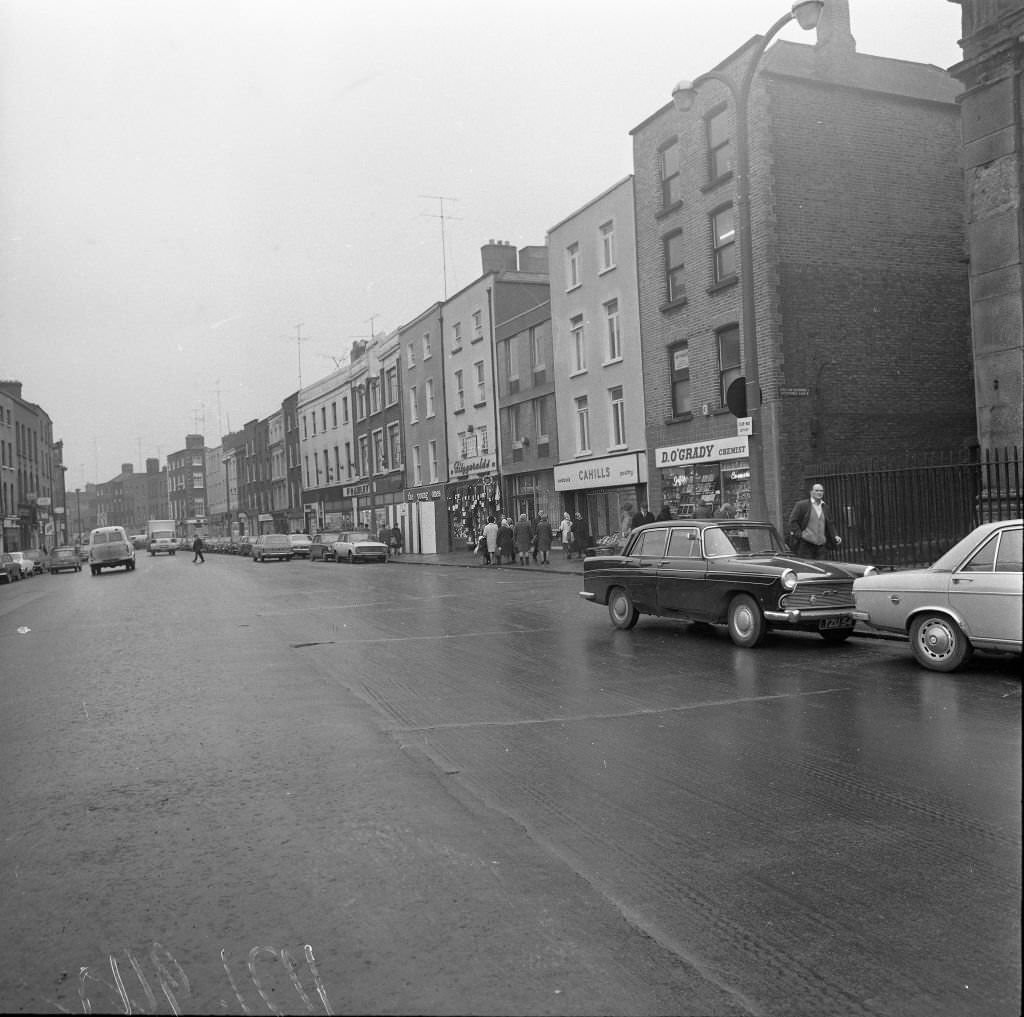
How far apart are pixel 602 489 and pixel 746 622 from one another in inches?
803

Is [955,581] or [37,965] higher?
[955,581]

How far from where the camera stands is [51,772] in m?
6.00

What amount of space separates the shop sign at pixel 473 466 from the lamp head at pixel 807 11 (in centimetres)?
2793

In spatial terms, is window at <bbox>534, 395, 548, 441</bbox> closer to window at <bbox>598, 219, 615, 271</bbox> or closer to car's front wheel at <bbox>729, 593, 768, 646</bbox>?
window at <bbox>598, 219, 615, 271</bbox>

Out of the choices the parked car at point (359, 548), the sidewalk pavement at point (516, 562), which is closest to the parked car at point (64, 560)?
the parked car at point (359, 548)

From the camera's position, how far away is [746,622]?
423 inches

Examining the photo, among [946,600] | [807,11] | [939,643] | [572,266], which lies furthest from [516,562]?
[946,600]

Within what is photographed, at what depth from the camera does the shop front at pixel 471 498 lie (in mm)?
39406

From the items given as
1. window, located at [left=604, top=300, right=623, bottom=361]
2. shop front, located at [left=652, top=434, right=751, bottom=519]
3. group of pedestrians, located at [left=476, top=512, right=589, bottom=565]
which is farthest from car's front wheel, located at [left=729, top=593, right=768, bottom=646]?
window, located at [left=604, top=300, right=623, bottom=361]

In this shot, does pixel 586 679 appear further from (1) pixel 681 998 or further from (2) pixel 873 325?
(2) pixel 873 325

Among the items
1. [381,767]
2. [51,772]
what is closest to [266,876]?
[381,767]

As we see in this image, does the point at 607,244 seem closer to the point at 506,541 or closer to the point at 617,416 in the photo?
the point at 617,416

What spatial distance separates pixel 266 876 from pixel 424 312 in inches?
1770

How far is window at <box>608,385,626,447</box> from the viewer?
29828 millimetres
